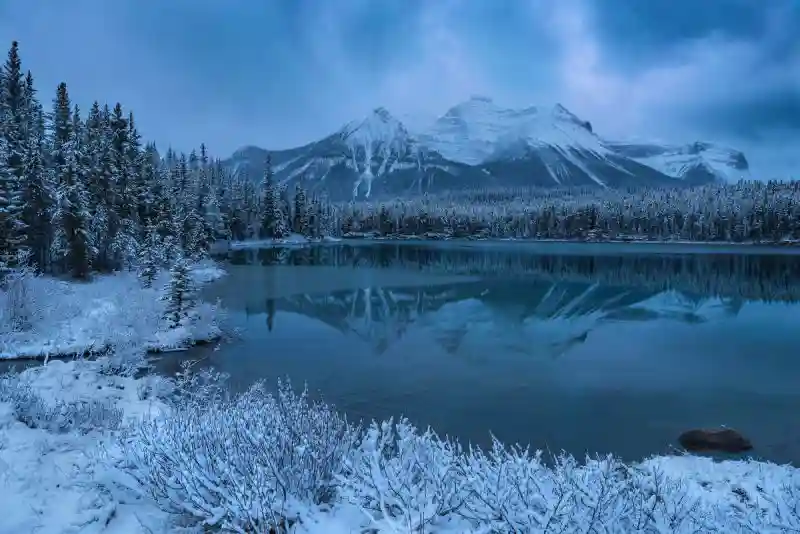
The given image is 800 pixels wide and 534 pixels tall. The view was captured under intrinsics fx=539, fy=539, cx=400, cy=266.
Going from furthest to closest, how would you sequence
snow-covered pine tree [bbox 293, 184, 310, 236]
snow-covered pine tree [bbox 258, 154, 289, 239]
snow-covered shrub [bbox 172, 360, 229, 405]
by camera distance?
snow-covered pine tree [bbox 293, 184, 310, 236], snow-covered pine tree [bbox 258, 154, 289, 239], snow-covered shrub [bbox 172, 360, 229, 405]

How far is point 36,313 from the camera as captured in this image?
25375 millimetres

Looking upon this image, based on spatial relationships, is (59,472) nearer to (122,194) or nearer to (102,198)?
(102,198)

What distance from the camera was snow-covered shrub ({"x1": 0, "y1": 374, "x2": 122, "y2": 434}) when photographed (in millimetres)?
10492

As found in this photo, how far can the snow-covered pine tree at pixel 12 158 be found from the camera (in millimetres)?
31634

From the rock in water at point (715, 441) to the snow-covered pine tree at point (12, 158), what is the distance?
33.9 metres

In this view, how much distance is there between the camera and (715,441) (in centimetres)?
1405

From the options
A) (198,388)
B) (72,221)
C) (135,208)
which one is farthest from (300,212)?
(198,388)

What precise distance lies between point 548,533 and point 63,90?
55146 mm

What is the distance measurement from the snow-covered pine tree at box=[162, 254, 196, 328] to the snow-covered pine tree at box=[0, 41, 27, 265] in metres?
10.1

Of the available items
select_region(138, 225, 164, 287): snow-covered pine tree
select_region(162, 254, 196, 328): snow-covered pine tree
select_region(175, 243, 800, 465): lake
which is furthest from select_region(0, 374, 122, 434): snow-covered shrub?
select_region(138, 225, 164, 287): snow-covered pine tree

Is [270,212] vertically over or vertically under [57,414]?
over

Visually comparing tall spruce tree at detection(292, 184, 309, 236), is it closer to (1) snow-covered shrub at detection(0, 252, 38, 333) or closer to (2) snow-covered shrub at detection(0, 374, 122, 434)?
(1) snow-covered shrub at detection(0, 252, 38, 333)

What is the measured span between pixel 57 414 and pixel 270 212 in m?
101

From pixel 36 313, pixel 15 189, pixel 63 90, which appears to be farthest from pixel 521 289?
pixel 63 90
